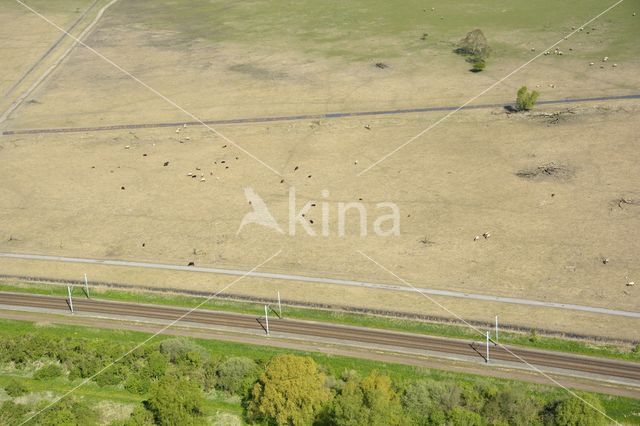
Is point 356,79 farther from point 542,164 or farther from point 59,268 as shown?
point 59,268

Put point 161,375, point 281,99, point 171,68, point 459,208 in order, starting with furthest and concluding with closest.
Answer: point 171,68 < point 281,99 < point 459,208 < point 161,375

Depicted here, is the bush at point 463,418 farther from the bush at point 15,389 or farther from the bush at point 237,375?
the bush at point 15,389

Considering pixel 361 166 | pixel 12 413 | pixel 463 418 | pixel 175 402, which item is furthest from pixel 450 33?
pixel 12 413

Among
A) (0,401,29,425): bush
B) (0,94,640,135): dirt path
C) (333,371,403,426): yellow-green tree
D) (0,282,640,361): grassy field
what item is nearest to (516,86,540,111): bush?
(0,94,640,135): dirt path

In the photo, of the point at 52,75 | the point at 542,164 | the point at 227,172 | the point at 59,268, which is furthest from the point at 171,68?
the point at 542,164

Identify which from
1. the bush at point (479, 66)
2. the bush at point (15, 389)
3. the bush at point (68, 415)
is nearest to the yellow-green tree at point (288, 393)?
the bush at point (68, 415)
